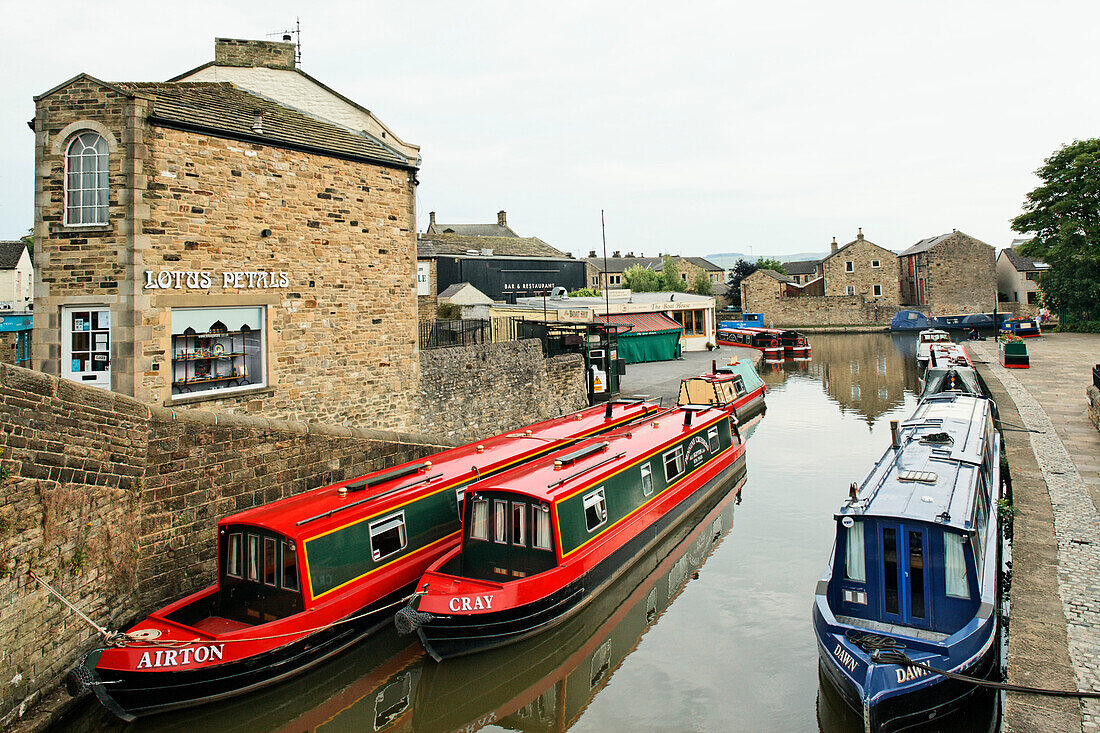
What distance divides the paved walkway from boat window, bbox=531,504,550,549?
5.25 metres

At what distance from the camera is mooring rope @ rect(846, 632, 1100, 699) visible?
6.02 m

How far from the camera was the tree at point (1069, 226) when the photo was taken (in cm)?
3909

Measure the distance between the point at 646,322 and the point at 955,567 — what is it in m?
31.0

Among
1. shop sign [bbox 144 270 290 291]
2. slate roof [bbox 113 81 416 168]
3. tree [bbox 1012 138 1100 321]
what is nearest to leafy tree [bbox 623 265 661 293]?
tree [bbox 1012 138 1100 321]

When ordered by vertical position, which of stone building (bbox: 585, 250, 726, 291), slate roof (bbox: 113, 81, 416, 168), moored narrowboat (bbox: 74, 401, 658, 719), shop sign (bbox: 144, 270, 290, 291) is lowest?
moored narrowboat (bbox: 74, 401, 658, 719)

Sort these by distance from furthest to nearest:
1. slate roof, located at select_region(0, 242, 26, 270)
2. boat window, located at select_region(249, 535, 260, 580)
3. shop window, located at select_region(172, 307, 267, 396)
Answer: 1. slate roof, located at select_region(0, 242, 26, 270)
2. shop window, located at select_region(172, 307, 267, 396)
3. boat window, located at select_region(249, 535, 260, 580)

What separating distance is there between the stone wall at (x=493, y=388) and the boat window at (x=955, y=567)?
10.2 metres

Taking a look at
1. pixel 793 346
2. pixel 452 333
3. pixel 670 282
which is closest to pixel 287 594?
pixel 452 333

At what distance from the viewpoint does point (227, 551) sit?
8602 millimetres

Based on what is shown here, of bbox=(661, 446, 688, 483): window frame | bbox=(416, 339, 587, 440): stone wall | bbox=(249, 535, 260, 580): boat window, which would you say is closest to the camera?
bbox=(249, 535, 260, 580): boat window

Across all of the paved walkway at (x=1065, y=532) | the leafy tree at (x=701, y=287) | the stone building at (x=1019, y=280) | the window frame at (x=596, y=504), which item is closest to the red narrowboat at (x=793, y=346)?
the paved walkway at (x=1065, y=532)

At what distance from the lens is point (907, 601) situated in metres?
7.41

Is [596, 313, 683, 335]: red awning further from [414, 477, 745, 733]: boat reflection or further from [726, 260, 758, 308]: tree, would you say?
[726, 260, 758, 308]: tree

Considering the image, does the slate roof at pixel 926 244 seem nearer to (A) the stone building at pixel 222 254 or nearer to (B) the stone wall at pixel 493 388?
(B) the stone wall at pixel 493 388
